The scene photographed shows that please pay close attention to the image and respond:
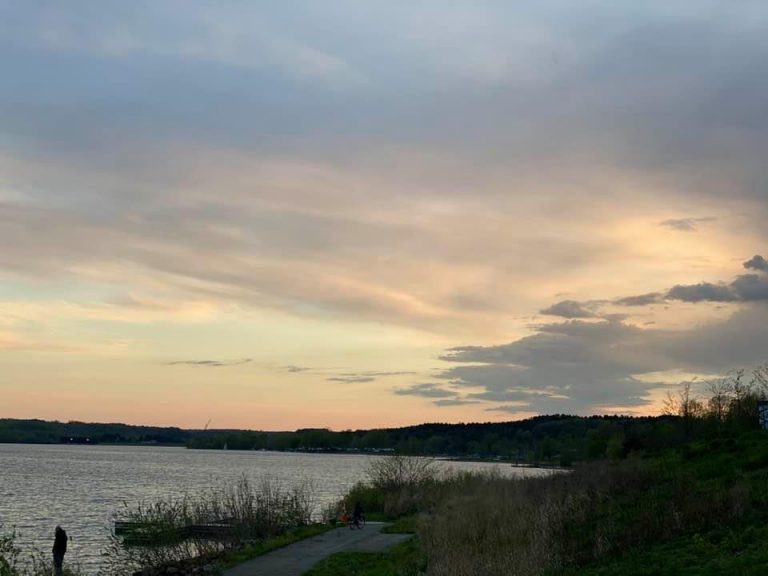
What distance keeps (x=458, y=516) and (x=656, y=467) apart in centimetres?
1621

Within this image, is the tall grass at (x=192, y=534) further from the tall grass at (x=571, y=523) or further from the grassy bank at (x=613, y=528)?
the tall grass at (x=571, y=523)

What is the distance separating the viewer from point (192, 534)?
31703 millimetres

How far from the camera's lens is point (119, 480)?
99000 millimetres

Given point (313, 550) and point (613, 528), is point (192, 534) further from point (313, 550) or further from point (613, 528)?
point (613, 528)

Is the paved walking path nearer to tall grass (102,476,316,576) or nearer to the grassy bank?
the grassy bank

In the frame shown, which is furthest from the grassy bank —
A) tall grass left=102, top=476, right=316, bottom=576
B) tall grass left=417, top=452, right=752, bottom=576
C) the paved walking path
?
tall grass left=102, top=476, right=316, bottom=576

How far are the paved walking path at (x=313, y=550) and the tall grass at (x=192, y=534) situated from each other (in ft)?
6.04

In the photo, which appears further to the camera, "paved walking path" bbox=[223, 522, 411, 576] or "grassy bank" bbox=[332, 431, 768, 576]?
"paved walking path" bbox=[223, 522, 411, 576]

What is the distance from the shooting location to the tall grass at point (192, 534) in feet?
87.8

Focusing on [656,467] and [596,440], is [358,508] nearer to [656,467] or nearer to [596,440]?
[656,467]

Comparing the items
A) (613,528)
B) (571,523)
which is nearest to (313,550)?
(571,523)

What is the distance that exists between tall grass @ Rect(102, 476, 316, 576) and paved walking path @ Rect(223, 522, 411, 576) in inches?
72.4

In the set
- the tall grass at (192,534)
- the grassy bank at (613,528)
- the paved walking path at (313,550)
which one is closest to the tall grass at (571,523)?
the grassy bank at (613,528)

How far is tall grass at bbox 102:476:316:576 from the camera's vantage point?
26.8 metres
